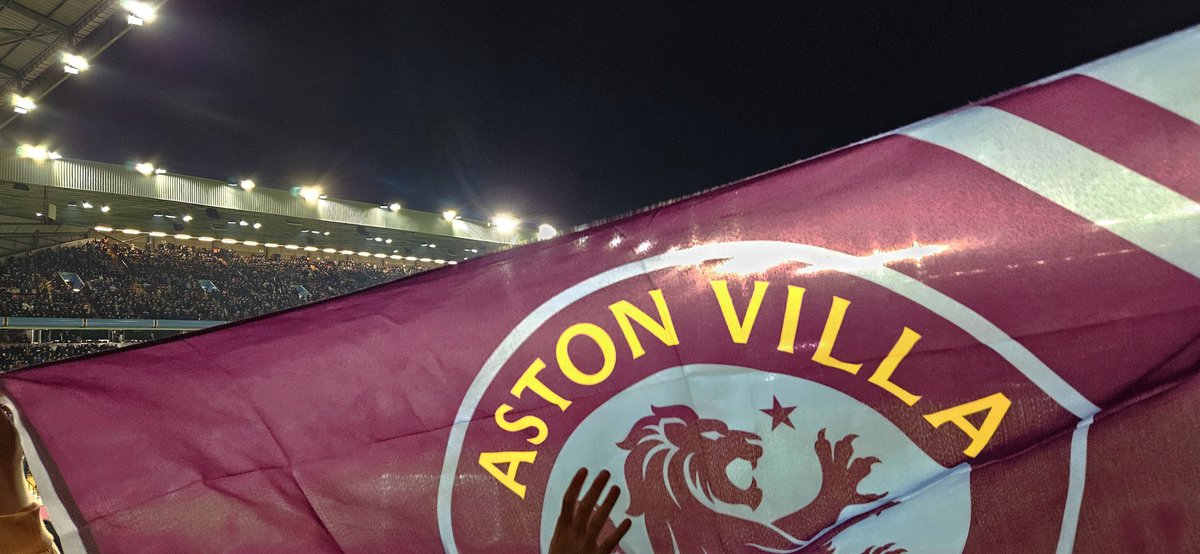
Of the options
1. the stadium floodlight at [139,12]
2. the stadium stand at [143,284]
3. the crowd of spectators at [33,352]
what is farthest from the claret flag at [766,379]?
the crowd of spectators at [33,352]

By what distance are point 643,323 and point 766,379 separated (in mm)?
361

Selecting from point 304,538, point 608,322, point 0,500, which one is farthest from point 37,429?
point 608,322

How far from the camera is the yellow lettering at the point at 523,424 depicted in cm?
198

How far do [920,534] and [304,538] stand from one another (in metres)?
1.66

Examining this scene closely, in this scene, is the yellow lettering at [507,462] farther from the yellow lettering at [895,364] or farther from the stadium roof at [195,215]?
the stadium roof at [195,215]

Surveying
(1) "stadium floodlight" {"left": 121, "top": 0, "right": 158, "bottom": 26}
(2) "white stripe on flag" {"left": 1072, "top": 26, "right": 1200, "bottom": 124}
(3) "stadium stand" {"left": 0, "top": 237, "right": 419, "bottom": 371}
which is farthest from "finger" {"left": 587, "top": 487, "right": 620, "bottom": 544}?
(3) "stadium stand" {"left": 0, "top": 237, "right": 419, "bottom": 371}

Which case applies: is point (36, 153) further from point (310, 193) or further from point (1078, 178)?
point (1078, 178)

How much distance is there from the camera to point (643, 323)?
1942 millimetres

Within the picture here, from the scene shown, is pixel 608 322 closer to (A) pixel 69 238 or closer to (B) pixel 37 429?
(B) pixel 37 429

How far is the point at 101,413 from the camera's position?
2.09m

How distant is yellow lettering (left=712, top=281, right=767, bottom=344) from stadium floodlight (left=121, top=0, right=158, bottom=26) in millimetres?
12614

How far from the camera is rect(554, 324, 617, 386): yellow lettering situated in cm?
196

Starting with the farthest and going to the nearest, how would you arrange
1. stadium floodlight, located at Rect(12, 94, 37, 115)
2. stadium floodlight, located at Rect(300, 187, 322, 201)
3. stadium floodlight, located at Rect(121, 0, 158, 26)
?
1. stadium floodlight, located at Rect(300, 187, 322, 201)
2. stadium floodlight, located at Rect(12, 94, 37, 115)
3. stadium floodlight, located at Rect(121, 0, 158, 26)

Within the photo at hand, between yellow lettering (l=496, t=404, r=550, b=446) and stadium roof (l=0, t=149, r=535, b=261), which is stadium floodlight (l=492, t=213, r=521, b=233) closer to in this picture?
stadium roof (l=0, t=149, r=535, b=261)
